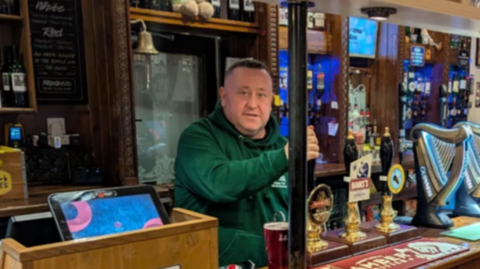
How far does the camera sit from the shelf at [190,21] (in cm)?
285

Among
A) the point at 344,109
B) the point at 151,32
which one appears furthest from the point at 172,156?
the point at 344,109

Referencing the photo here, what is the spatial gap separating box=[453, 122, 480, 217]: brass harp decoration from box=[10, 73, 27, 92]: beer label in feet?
7.39

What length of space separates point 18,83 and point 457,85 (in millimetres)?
4373

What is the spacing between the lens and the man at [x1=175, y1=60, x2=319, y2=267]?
1.29 metres

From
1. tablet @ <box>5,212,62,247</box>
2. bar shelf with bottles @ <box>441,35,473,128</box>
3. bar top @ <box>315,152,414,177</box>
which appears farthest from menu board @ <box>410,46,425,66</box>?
tablet @ <box>5,212,62,247</box>

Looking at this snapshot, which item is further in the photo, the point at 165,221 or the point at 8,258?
the point at 165,221

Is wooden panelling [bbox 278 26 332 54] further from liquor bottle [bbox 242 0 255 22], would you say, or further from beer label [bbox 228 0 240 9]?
beer label [bbox 228 0 240 9]

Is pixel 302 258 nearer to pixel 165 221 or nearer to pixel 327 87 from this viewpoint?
pixel 165 221

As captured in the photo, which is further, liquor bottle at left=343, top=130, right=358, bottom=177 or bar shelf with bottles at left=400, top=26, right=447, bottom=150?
bar shelf with bottles at left=400, top=26, right=447, bottom=150

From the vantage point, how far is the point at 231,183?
1298mm

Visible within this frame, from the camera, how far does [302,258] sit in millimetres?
980

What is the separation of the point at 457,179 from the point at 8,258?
146 cm

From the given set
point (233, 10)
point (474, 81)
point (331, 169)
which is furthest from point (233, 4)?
point (474, 81)

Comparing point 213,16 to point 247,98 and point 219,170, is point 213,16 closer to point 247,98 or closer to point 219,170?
point 247,98
